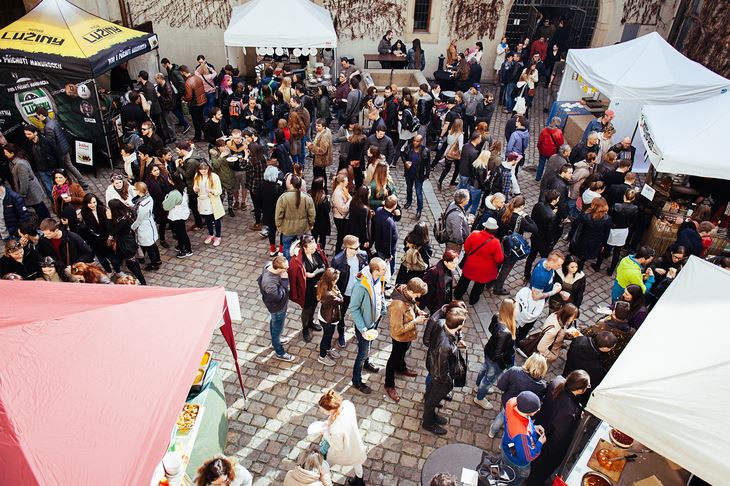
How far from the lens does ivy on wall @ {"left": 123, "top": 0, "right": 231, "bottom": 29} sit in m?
15.7

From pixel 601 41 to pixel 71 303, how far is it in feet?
58.3

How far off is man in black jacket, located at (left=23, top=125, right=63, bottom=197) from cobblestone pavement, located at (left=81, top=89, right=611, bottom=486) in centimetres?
306

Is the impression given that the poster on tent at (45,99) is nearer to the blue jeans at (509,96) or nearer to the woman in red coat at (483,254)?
the woman in red coat at (483,254)

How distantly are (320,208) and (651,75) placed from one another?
7.89m

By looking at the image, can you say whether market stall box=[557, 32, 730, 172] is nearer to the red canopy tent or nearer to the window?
the window

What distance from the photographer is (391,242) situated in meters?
7.48

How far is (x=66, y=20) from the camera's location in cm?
1058

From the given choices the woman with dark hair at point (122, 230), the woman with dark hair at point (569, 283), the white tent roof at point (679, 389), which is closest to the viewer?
the white tent roof at point (679, 389)

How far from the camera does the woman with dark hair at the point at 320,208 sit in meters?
7.85

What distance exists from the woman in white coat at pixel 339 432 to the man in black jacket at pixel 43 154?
25.7 feet

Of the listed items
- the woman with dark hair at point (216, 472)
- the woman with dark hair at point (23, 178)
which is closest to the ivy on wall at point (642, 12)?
the woman with dark hair at point (23, 178)

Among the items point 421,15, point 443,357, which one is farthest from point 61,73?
point 421,15

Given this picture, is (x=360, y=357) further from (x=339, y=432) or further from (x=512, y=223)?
(x=512, y=223)

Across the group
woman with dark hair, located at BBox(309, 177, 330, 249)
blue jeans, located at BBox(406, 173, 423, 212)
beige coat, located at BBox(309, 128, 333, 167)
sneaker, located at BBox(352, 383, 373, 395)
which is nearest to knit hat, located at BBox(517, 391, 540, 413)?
sneaker, located at BBox(352, 383, 373, 395)
